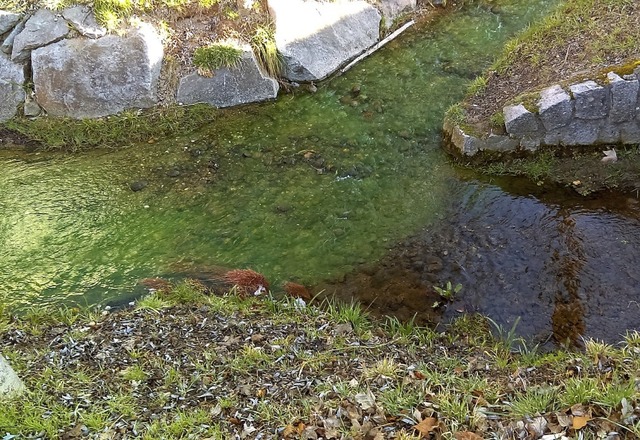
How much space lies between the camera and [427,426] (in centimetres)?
306

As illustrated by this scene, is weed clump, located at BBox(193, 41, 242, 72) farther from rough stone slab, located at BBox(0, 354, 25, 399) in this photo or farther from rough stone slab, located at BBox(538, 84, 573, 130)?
rough stone slab, located at BBox(0, 354, 25, 399)

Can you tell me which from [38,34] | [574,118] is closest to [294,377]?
[574,118]

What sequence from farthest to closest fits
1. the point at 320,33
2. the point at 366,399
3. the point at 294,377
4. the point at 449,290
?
the point at 320,33 → the point at 449,290 → the point at 294,377 → the point at 366,399

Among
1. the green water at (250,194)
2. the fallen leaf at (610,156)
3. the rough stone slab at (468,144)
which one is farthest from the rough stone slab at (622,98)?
the green water at (250,194)

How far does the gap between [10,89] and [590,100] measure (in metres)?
8.41

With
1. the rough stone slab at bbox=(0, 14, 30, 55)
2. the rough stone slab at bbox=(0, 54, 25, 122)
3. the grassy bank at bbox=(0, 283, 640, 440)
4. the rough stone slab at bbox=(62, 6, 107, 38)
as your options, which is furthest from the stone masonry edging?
the rough stone slab at bbox=(0, 14, 30, 55)

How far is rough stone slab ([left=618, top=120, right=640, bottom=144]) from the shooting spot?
6.13 meters

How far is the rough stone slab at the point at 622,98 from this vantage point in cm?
591

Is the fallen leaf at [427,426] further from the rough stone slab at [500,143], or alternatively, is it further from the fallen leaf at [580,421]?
the rough stone slab at [500,143]

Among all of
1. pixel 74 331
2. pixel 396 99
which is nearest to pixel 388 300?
pixel 74 331

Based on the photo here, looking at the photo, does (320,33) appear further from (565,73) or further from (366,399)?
(366,399)

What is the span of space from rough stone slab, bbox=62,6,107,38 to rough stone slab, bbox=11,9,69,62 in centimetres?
13

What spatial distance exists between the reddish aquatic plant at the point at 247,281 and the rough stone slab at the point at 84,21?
16.2 ft

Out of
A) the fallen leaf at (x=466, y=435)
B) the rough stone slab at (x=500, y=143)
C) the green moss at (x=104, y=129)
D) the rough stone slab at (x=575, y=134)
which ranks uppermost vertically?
the rough stone slab at (x=575, y=134)
